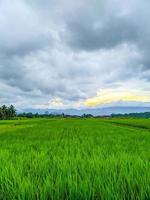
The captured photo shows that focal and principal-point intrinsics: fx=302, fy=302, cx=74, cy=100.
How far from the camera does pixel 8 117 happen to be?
133 m

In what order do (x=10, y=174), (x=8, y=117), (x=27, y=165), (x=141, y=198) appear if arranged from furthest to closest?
(x=8, y=117)
(x=27, y=165)
(x=10, y=174)
(x=141, y=198)

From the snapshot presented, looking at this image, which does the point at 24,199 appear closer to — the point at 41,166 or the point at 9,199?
the point at 9,199

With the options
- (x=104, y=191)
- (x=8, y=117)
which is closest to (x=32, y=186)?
(x=104, y=191)

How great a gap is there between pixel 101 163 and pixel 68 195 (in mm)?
Answer: 1723

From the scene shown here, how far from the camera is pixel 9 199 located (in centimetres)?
344

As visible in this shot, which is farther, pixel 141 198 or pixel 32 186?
pixel 32 186

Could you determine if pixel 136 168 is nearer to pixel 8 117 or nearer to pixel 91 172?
pixel 91 172

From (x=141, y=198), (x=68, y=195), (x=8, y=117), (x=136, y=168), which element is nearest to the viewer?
(x=141, y=198)

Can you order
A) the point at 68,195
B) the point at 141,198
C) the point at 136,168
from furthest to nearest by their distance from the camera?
the point at 136,168, the point at 68,195, the point at 141,198

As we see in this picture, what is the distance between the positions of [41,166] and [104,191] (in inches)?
84.3

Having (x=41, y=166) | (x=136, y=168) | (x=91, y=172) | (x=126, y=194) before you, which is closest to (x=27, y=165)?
(x=41, y=166)

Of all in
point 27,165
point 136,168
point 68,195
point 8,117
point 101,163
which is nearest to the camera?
point 68,195

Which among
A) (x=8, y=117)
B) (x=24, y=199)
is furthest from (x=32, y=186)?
(x=8, y=117)

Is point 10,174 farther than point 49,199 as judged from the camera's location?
Yes
